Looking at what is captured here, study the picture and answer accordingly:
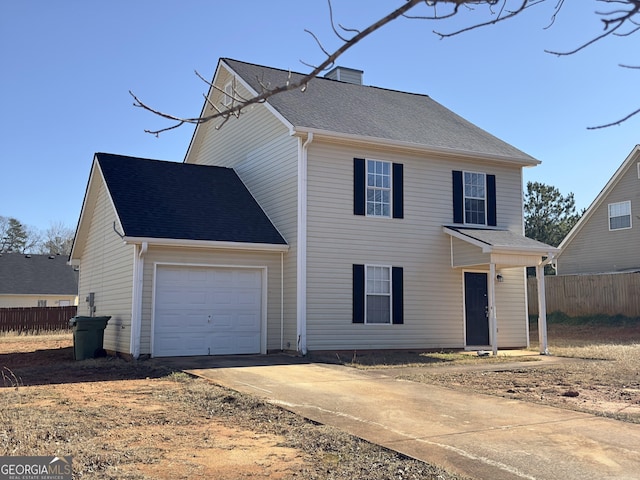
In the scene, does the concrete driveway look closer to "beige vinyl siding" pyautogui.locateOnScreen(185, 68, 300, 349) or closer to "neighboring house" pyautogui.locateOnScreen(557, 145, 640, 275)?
"beige vinyl siding" pyautogui.locateOnScreen(185, 68, 300, 349)

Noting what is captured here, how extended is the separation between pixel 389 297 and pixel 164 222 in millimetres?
5837

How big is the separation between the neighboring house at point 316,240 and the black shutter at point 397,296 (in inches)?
1.2

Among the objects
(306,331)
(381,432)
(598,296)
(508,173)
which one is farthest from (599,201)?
(381,432)

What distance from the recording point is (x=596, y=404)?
852 cm

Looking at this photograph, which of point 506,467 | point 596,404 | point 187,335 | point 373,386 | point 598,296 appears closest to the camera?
point 506,467

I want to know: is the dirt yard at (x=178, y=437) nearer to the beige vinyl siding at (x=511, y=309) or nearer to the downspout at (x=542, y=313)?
the downspout at (x=542, y=313)

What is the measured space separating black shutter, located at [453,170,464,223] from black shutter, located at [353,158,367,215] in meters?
2.80

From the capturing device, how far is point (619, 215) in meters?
27.5

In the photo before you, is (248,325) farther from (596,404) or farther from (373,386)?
(596,404)

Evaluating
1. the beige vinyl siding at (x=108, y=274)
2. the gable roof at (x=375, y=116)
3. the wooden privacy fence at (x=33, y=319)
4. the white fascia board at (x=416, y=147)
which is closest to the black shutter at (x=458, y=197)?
the white fascia board at (x=416, y=147)

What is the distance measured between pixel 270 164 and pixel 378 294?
4467 mm

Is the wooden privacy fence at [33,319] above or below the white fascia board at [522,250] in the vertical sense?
below

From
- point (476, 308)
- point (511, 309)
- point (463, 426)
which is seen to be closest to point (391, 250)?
point (476, 308)

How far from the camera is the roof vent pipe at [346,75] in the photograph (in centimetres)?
2088
